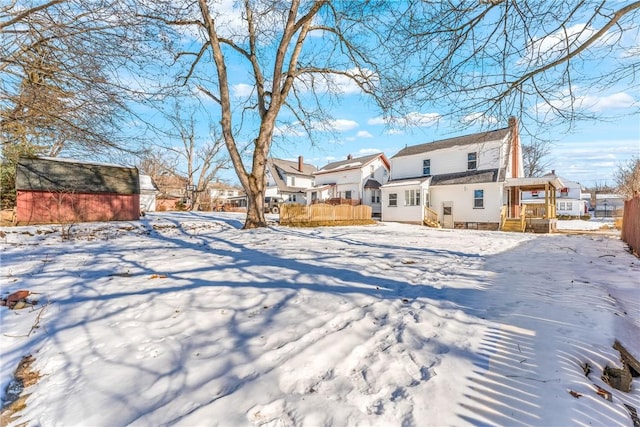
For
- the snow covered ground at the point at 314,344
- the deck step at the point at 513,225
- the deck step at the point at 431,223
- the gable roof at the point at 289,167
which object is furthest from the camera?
the gable roof at the point at 289,167

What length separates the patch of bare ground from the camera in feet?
5.74

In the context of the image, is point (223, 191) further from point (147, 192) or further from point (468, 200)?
point (468, 200)

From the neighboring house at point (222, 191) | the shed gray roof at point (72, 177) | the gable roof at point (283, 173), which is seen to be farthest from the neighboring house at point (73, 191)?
the neighboring house at point (222, 191)

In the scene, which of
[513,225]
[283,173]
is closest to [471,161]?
[513,225]

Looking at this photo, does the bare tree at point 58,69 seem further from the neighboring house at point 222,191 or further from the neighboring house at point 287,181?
the neighboring house at point 222,191

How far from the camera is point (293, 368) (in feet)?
7.07

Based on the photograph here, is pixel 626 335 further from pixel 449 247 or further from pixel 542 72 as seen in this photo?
pixel 449 247

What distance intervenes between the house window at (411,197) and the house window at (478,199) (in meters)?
3.56

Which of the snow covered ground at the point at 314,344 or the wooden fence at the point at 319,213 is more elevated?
the wooden fence at the point at 319,213

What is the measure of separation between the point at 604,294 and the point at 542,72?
10.7 ft

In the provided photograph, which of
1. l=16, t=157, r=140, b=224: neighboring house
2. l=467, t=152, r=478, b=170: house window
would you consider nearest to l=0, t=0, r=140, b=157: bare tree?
l=16, t=157, r=140, b=224: neighboring house

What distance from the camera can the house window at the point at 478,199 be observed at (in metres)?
18.5

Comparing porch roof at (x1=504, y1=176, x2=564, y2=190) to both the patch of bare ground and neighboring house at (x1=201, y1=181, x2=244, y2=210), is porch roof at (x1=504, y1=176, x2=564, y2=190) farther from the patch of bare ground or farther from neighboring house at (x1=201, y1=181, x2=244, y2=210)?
neighboring house at (x1=201, y1=181, x2=244, y2=210)

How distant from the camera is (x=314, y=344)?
250 centimetres
